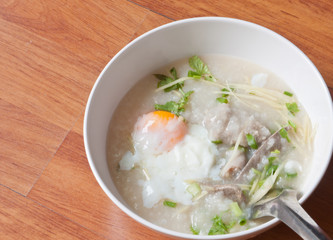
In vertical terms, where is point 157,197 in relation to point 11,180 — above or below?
above

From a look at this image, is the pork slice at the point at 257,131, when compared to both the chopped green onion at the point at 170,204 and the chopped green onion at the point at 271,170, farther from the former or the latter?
the chopped green onion at the point at 170,204

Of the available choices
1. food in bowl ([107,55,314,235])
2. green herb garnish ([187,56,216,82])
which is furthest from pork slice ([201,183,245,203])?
green herb garnish ([187,56,216,82])

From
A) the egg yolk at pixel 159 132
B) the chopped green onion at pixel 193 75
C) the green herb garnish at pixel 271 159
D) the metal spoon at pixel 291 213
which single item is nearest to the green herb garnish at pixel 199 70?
the chopped green onion at pixel 193 75

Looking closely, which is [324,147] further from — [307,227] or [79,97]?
[79,97]

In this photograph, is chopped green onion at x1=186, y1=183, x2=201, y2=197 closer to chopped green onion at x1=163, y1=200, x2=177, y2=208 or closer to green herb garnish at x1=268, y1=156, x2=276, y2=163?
chopped green onion at x1=163, y1=200, x2=177, y2=208

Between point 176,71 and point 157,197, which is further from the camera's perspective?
point 176,71

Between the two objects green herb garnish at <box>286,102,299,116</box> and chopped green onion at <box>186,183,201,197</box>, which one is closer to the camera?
chopped green onion at <box>186,183,201,197</box>

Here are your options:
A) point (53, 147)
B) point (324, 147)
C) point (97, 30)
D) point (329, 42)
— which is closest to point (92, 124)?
point (53, 147)
